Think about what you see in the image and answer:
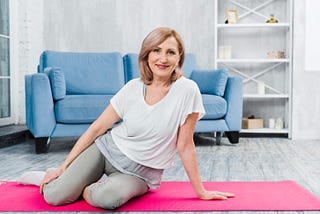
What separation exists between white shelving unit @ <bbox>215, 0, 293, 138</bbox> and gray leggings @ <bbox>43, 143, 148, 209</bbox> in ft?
11.8

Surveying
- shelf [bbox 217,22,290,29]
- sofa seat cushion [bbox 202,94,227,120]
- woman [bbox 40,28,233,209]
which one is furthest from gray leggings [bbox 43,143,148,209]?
shelf [bbox 217,22,290,29]

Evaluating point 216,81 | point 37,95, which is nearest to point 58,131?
point 37,95

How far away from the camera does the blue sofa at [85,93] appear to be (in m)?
4.06

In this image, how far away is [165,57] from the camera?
2.09 meters

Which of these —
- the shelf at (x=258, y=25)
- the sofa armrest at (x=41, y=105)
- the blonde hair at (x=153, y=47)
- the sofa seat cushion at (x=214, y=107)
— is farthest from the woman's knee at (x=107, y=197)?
the shelf at (x=258, y=25)

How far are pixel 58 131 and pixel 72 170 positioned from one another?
6.71 feet

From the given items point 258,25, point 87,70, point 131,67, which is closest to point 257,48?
point 258,25

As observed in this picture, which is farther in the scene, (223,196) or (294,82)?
(294,82)

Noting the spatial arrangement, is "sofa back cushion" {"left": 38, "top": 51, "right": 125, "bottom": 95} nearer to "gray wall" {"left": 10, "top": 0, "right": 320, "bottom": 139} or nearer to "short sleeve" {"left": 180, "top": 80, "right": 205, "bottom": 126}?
"gray wall" {"left": 10, "top": 0, "right": 320, "bottom": 139}

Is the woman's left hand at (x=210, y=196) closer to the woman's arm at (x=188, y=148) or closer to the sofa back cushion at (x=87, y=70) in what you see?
the woman's arm at (x=188, y=148)

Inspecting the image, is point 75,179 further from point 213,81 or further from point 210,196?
point 213,81

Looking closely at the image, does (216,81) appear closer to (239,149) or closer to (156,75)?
(239,149)

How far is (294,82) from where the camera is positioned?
522 centimetres

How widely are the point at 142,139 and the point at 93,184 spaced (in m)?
0.29
